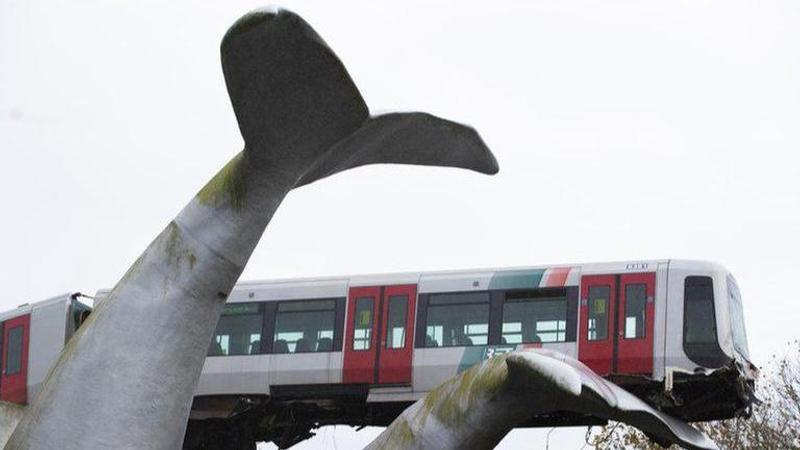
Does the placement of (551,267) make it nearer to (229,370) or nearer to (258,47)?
(229,370)

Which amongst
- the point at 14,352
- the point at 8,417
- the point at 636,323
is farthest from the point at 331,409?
the point at 8,417

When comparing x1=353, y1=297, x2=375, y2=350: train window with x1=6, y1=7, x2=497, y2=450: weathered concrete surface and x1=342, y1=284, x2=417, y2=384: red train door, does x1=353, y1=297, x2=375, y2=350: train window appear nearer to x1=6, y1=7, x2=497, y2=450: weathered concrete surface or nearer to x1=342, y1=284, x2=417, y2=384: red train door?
x1=342, y1=284, x2=417, y2=384: red train door

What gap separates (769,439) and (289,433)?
1004 cm

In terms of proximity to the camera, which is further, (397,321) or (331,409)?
(331,409)

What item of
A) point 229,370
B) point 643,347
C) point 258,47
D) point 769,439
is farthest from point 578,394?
point 769,439

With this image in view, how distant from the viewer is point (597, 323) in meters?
18.5

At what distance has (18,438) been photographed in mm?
5430

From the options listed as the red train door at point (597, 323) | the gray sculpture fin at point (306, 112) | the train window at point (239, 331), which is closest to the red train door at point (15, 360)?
the train window at point (239, 331)

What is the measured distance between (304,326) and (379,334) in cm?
113

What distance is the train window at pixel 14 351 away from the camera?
21.4 metres

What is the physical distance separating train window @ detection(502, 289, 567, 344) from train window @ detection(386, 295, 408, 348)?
132 cm

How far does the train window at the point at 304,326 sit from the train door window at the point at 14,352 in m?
4.17

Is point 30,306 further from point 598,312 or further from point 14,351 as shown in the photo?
point 598,312

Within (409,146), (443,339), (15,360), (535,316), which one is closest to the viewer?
(409,146)
